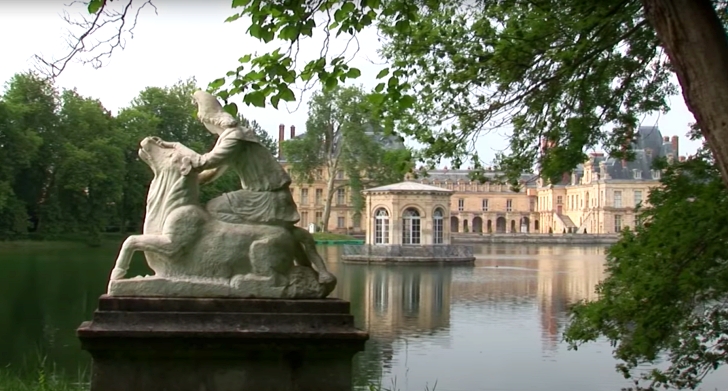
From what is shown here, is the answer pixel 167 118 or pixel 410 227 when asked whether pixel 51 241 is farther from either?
pixel 410 227

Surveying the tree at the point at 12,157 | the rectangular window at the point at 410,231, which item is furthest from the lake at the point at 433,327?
the rectangular window at the point at 410,231

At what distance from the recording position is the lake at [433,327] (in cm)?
1161

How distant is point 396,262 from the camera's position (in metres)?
39.7

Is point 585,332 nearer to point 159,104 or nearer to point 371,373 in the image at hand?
point 371,373

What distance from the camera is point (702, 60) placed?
3.80 meters

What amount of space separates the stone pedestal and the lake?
4.64 metres

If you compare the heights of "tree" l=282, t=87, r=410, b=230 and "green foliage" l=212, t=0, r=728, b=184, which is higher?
"tree" l=282, t=87, r=410, b=230

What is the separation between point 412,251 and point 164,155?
35962 mm

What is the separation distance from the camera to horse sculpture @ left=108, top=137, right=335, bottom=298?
5.77 metres

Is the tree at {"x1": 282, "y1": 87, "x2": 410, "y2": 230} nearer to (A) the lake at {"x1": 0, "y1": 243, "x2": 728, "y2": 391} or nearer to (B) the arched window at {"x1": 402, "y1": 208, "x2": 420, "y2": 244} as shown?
(B) the arched window at {"x1": 402, "y1": 208, "x2": 420, "y2": 244}

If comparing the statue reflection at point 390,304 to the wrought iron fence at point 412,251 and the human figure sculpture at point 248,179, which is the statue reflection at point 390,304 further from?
the wrought iron fence at point 412,251

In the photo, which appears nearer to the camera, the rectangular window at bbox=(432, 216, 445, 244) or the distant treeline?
the distant treeline

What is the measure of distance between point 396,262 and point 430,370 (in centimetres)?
2778

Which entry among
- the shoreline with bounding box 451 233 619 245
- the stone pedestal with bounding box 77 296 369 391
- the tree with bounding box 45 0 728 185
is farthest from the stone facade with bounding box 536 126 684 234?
the stone pedestal with bounding box 77 296 369 391
